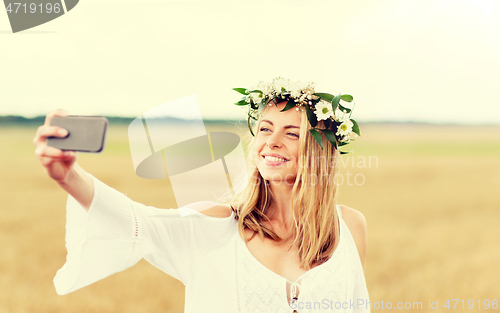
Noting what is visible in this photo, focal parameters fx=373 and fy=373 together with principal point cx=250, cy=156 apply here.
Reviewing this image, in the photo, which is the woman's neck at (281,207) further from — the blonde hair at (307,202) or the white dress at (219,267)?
the white dress at (219,267)

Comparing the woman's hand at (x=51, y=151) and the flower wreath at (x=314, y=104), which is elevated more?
the woman's hand at (x=51, y=151)

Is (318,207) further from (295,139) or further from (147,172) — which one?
(147,172)

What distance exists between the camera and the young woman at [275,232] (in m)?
1.51

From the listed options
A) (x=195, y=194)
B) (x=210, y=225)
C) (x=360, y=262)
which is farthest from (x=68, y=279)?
(x=360, y=262)

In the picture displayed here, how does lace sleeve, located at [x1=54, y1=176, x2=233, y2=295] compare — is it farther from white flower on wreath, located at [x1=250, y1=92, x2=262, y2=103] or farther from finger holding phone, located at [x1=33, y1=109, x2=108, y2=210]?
white flower on wreath, located at [x1=250, y1=92, x2=262, y2=103]

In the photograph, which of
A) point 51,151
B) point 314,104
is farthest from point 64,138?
point 314,104

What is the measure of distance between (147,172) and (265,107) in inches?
24.7

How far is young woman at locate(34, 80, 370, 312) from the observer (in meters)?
1.51

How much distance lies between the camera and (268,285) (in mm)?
1514

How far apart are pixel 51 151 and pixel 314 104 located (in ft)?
3.57

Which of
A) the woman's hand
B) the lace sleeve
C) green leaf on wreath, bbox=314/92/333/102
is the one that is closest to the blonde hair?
green leaf on wreath, bbox=314/92/333/102

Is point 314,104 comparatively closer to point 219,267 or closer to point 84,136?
point 219,267

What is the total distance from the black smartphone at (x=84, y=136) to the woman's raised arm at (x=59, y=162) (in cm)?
1

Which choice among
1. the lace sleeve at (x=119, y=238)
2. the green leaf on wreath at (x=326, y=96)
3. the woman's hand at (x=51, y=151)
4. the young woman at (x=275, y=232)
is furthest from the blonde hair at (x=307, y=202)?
the woman's hand at (x=51, y=151)
